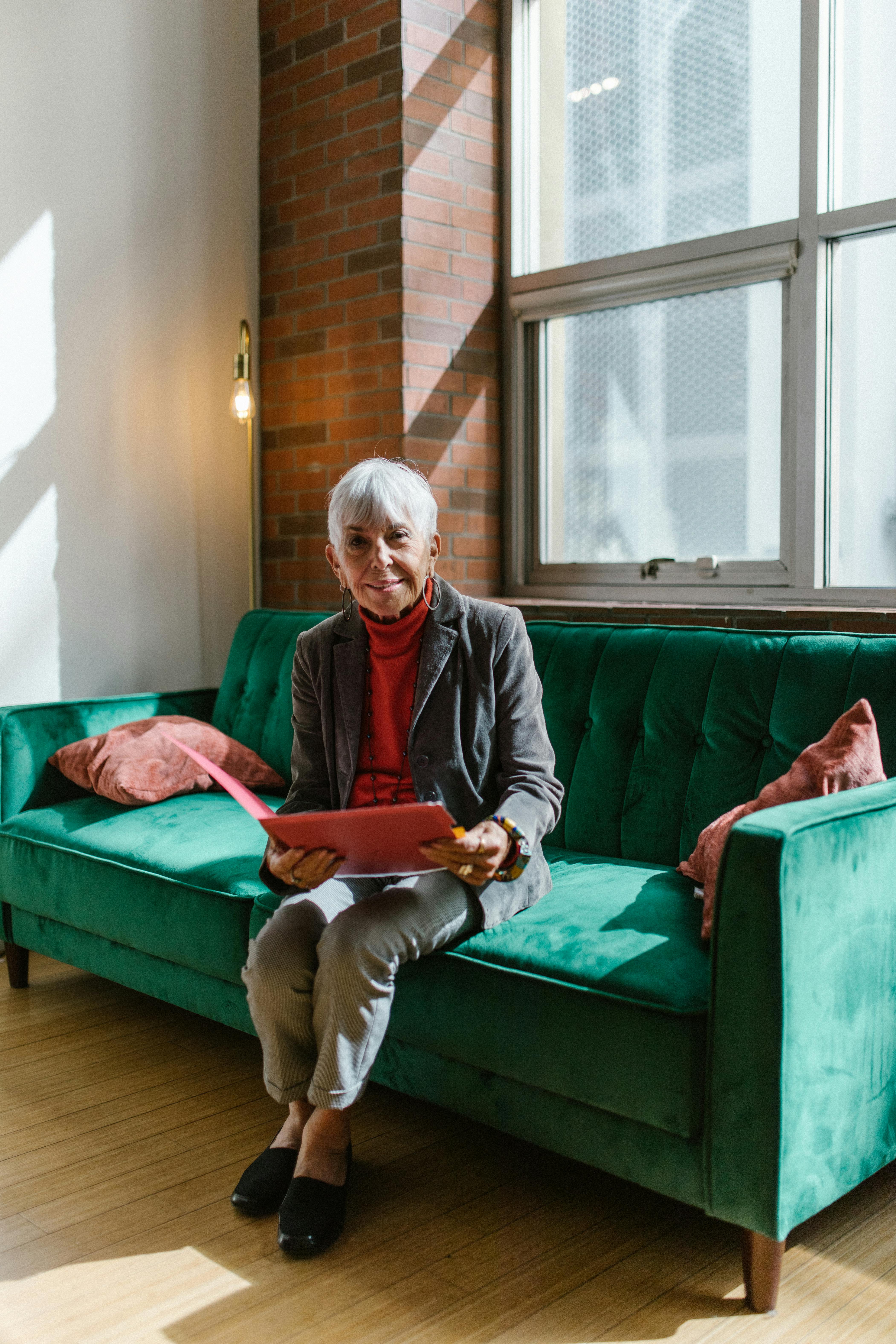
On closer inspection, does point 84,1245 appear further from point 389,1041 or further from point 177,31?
point 177,31

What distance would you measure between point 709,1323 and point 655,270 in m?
2.47

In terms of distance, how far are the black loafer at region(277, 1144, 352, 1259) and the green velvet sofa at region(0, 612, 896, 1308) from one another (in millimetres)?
239

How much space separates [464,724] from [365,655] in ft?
0.67

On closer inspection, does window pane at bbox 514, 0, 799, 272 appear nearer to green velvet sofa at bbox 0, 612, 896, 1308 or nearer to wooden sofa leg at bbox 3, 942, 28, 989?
green velvet sofa at bbox 0, 612, 896, 1308

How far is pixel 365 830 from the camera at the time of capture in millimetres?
1550

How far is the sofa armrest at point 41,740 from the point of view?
2.77 metres

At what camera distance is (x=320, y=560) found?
351 centimetres

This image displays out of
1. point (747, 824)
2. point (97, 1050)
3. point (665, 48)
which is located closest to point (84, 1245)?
point (97, 1050)

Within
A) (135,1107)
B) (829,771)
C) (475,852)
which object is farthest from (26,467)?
(829,771)

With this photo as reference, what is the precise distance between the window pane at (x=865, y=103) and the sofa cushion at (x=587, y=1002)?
1762mm

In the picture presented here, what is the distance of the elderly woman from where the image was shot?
1668mm

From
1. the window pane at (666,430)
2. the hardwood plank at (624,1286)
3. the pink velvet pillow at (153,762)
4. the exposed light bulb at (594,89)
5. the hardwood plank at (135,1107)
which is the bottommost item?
the hardwood plank at (135,1107)

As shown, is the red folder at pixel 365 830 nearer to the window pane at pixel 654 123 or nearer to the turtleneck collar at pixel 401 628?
Result: the turtleneck collar at pixel 401 628

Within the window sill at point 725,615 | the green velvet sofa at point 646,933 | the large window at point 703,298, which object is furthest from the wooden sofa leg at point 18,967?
the large window at point 703,298
